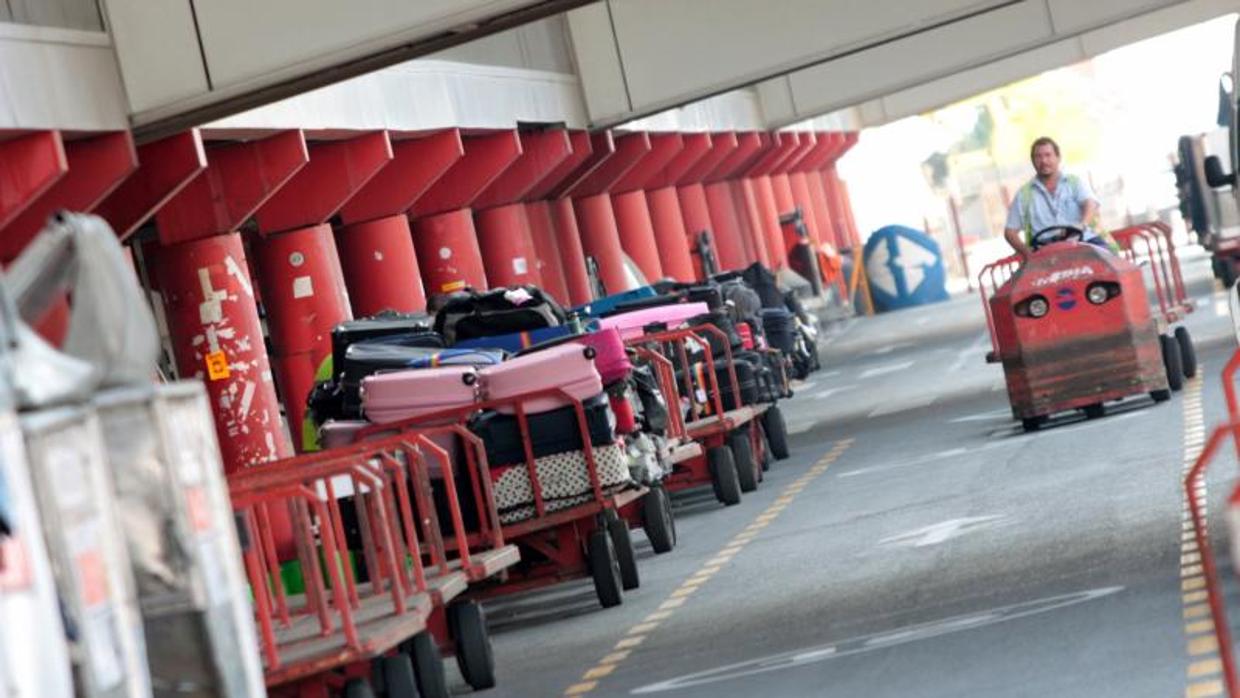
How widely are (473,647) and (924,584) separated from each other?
2.44 m

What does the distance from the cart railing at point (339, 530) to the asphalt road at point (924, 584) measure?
33.9 inches

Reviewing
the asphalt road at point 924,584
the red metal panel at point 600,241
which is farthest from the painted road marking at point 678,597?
the red metal panel at point 600,241

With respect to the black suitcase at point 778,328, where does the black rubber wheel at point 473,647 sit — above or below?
below

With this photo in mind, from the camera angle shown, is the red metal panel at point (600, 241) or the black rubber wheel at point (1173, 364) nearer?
the black rubber wheel at point (1173, 364)

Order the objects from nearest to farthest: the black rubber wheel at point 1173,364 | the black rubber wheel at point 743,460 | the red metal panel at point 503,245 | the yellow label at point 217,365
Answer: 1. the black rubber wheel at point 1173,364
2. the black rubber wheel at point 743,460
3. the yellow label at point 217,365
4. the red metal panel at point 503,245

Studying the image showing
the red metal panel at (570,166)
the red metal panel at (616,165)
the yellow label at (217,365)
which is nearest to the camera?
the yellow label at (217,365)

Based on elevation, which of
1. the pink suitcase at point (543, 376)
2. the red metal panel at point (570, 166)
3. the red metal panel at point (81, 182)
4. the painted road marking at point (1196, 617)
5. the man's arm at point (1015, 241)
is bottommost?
the painted road marking at point (1196, 617)

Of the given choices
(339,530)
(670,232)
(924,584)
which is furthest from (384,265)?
(670,232)

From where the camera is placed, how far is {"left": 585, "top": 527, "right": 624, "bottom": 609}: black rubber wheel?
17438 millimetres

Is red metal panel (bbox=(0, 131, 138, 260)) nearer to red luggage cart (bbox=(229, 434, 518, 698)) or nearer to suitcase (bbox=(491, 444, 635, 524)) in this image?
suitcase (bbox=(491, 444, 635, 524))

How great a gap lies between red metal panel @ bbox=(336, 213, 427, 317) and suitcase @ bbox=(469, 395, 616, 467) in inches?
513

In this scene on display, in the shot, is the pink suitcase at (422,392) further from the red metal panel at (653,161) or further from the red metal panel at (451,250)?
the red metal panel at (653,161)

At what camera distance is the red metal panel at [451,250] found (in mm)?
33406

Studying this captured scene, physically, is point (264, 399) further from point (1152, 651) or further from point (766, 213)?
point (766, 213)
